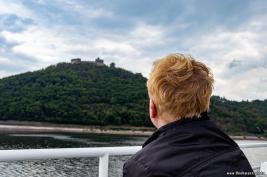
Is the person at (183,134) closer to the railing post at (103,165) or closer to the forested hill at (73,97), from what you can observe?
the railing post at (103,165)

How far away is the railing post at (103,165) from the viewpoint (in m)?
2.33

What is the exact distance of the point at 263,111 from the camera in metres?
39.6

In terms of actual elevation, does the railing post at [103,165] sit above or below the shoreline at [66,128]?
below

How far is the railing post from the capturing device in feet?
7.65

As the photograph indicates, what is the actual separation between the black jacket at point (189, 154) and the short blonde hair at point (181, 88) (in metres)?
0.04

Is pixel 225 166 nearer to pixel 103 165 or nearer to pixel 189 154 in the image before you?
pixel 189 154

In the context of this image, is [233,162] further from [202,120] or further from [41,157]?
[41,157]

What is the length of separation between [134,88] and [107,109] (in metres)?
6.02

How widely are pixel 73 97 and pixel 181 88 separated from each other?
60744 millimetres

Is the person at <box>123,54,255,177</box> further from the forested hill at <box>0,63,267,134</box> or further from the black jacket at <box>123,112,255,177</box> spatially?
the forested hill at <box>0,63,267,134</box>

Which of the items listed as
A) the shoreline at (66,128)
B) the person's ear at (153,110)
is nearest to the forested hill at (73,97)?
the shoreline at (66,128)

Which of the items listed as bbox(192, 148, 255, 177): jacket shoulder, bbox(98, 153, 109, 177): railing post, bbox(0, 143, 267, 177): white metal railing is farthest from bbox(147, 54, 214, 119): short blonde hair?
bbox(98, 153, 109, 177): railing post

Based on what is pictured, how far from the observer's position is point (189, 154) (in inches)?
40.2

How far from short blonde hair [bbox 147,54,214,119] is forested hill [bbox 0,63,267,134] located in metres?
53.6
